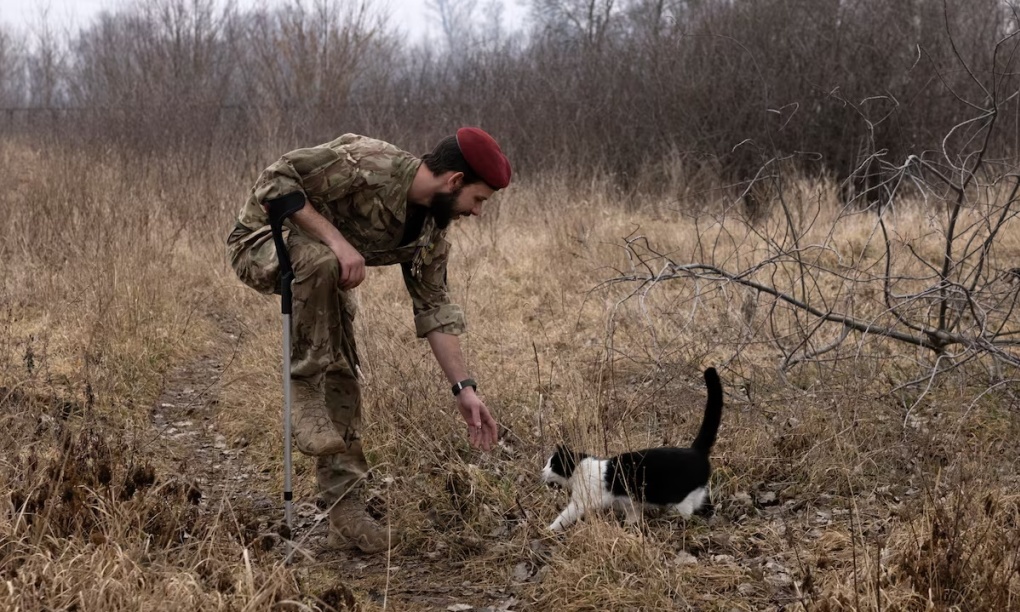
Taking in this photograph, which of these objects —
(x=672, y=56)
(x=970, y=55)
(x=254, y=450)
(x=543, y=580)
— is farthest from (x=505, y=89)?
(x=543, y=580)

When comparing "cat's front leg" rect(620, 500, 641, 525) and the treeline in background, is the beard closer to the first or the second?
"cat's front leg" rect(620, 500, 641, 525)

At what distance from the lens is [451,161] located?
3502 mm

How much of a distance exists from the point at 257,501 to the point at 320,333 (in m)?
1.23

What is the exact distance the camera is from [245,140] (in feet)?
37.9

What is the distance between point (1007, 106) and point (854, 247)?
4972 millimetres

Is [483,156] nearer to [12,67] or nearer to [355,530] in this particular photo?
[355,530]

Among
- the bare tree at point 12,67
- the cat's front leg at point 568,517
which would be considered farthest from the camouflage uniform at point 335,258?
the bare tree at point 12,67

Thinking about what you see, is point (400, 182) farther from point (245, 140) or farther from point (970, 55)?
point (970, 55)

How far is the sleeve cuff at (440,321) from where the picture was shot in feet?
12.4

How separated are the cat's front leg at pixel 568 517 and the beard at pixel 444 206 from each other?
4.06ft

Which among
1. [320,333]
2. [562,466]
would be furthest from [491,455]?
[320,333]

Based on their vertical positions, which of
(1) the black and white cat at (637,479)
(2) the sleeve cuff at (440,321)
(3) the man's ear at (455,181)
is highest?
(3) the man's ear at (455,181)

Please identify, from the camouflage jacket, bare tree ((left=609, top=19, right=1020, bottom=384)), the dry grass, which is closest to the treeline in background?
bare tree ((left=609, top=19, right=1020, bottom=384))

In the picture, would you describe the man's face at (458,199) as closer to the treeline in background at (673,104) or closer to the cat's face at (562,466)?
the cat's face at (562,466)
